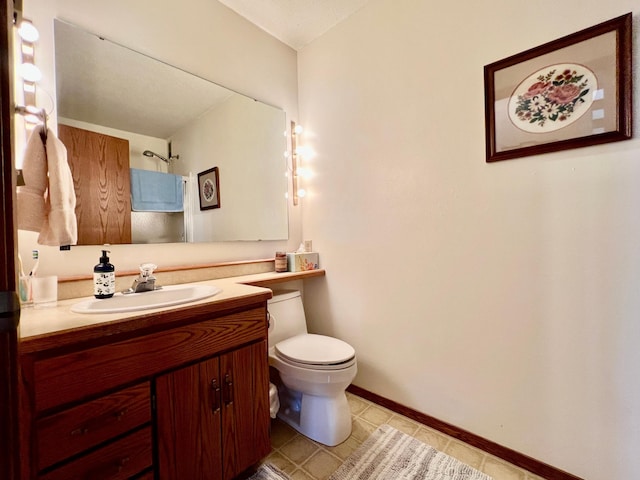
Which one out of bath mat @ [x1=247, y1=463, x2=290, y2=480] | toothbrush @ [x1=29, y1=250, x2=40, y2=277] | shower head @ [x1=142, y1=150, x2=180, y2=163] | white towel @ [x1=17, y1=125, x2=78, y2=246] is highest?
shower head @ [x1=142, y1=150, x2=180, y2=163]

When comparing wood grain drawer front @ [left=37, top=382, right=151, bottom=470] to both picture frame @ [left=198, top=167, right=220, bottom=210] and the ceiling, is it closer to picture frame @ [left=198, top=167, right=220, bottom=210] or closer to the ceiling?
picture frame @ [left=198, top=167, right=220, bottom=210]

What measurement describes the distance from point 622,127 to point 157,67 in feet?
6.78

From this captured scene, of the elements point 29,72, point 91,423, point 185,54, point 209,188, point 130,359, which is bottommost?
point 91,423

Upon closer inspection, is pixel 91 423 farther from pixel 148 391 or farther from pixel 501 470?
pixel 501 470

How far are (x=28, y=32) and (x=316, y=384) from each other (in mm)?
1921

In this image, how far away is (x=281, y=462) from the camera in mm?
1318

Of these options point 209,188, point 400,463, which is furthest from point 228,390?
point 209,188

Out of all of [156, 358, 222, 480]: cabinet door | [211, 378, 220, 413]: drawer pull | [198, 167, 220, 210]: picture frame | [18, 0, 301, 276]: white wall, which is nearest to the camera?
[156, 358, 222, 480]: cabinet door

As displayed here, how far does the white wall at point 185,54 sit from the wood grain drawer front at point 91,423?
0.67 metres

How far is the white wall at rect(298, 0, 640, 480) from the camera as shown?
107cm

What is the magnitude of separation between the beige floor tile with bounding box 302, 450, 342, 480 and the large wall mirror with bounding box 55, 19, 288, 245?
127 cm

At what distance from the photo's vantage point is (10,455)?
0.47 m

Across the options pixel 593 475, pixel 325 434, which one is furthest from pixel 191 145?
pixel 593 475

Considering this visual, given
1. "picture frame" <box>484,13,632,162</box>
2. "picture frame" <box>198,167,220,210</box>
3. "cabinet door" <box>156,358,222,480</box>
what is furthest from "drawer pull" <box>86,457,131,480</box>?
"picture frame" <box>484,13,632,162</box>
